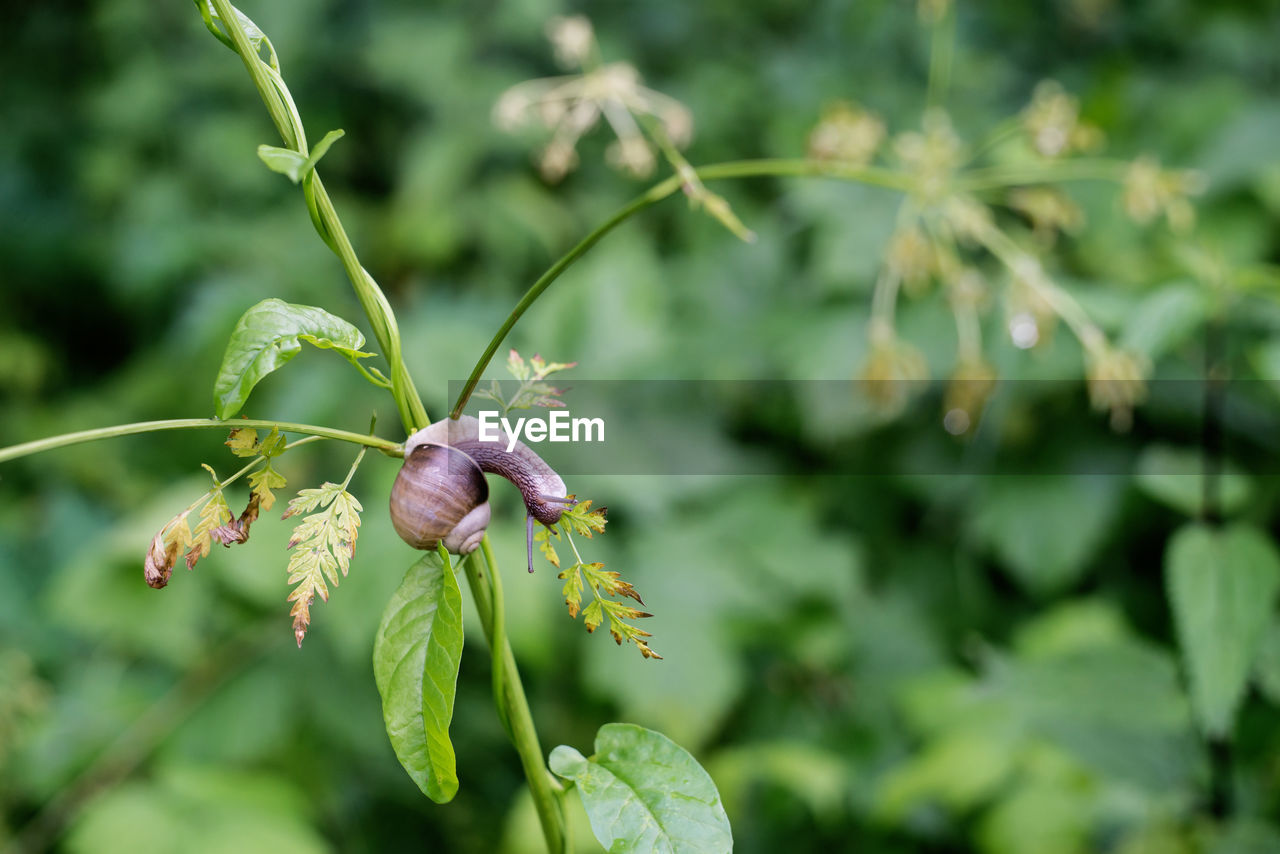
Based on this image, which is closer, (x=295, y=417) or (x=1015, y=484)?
(x=295, y=417)

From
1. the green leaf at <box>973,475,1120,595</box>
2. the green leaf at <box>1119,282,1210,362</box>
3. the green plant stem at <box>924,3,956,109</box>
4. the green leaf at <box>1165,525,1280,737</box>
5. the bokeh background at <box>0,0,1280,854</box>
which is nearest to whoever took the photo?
the green leaf at <box>1165,525,1280,737</box>

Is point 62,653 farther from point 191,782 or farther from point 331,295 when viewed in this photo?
point 331,295

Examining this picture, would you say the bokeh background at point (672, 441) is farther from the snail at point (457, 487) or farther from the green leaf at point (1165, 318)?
the snail at point (457, 487)

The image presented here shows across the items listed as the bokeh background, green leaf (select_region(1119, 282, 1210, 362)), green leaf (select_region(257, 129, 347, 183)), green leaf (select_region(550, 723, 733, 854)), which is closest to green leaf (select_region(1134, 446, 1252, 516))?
the bokeh background

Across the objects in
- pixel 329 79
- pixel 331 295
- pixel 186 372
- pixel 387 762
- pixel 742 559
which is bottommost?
pixel 387 762

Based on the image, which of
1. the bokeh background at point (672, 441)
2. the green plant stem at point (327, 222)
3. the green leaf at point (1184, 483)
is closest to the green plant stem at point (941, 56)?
the bokeh background at point (672, 441)

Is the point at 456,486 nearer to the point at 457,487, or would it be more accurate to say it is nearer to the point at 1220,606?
the point at 457,487

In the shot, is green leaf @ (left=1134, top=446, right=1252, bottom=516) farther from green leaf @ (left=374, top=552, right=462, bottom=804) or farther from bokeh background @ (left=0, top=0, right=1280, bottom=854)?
green leaf @ (left=374, top=552, right=462, bottom=804)

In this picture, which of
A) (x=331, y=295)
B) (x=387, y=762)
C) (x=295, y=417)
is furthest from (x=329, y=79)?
(x=387, y=762)
